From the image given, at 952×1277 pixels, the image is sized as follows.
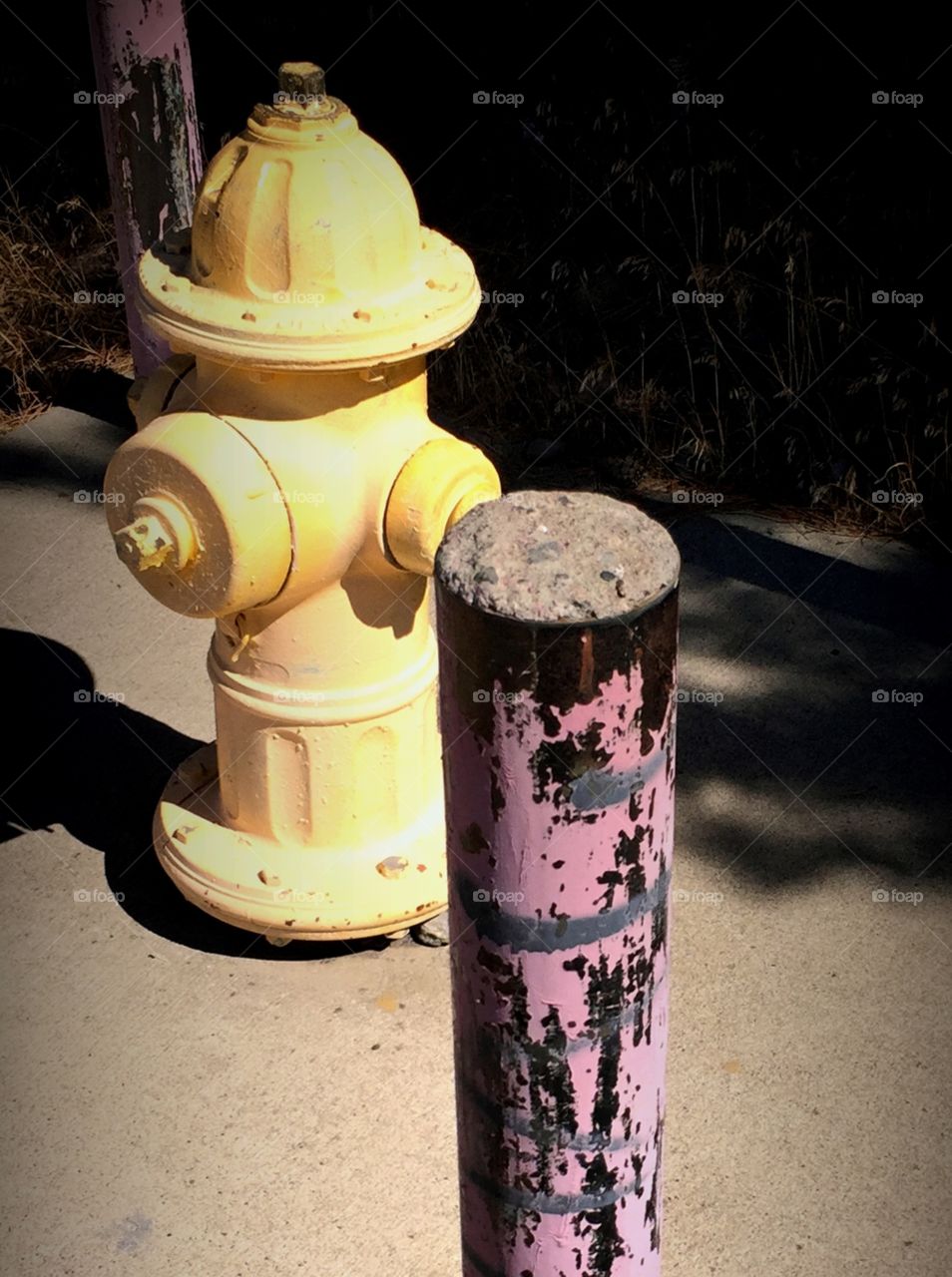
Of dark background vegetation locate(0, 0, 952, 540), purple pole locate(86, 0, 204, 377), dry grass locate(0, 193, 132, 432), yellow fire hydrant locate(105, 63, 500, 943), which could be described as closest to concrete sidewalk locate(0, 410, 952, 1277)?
yellow fire hydrant locate(105, 63, 500, 943)

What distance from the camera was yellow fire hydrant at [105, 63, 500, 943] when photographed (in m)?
2.91

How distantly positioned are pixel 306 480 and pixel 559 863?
144 cm

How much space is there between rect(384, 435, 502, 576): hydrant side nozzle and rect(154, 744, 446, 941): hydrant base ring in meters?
0.70

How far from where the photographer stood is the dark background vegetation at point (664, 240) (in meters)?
5.29

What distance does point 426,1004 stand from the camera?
3.48 m

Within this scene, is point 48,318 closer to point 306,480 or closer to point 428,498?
point 306,480

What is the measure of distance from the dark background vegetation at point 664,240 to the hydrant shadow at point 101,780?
60.7 inches

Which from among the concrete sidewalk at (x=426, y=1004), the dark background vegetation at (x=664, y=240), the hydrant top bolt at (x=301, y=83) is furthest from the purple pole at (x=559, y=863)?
the dark background vegetation at (x=664, y=240)

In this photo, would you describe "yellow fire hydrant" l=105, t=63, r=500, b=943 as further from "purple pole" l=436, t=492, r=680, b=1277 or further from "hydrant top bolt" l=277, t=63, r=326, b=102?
"purple pole" l=436, t=492, r=680, b=1277

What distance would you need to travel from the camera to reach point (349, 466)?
120 inches

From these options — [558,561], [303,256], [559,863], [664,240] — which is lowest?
[664,240]

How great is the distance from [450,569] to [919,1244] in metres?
1.90

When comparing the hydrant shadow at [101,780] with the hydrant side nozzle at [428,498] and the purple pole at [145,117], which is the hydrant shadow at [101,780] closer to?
the hydrant side nozzle at [428,498]

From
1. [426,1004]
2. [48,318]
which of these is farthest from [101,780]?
[48,318]
